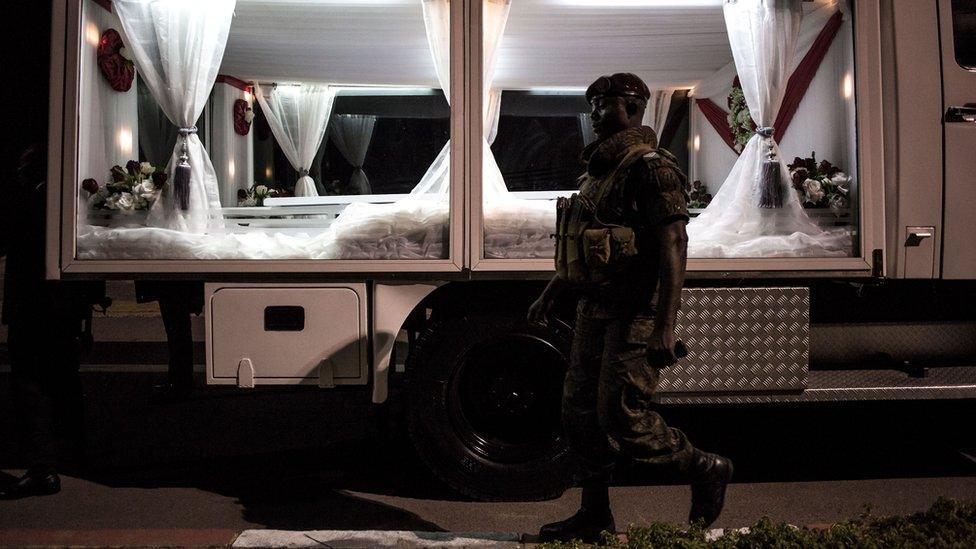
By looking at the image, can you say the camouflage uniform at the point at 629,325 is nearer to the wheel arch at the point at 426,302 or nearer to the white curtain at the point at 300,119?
the wheel arch at the point at 426,302

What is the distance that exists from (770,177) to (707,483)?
218 centimetres

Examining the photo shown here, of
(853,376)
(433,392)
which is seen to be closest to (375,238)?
(433,392)

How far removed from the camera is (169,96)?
15.0ft

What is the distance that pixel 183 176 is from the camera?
182 inches

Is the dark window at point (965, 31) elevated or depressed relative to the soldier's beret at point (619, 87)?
elevated

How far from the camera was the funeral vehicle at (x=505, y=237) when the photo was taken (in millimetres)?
4090

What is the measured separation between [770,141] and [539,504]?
8.04 feet

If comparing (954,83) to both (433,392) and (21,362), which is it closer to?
(433,392)

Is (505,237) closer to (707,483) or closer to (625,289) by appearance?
(625,289)

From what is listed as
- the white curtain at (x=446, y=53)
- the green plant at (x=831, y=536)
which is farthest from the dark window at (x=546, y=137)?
the green plant at (x=831, y=536)

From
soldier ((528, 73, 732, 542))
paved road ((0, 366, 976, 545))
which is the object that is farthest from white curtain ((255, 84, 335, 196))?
soldier ((528, 73, 732, 542))

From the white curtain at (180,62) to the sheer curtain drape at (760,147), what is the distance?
2830 millimetres

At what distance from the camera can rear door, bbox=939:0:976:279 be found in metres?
4.21

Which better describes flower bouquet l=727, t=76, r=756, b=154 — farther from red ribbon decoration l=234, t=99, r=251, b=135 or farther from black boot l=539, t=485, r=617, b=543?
red ribbon decoration l=234, t=99, r=251, b=135
